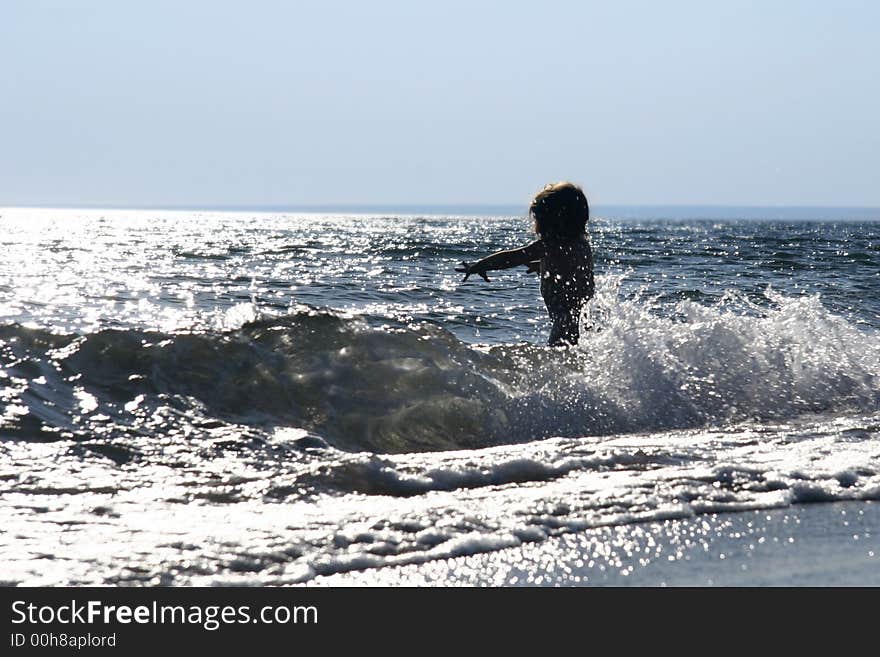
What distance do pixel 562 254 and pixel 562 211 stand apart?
39 cm

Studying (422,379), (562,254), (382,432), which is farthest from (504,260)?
(382,432)

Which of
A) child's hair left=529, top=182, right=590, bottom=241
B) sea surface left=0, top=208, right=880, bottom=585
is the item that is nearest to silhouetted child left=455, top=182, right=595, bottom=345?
child's hair left=529, top=182, right=590, bottom=241

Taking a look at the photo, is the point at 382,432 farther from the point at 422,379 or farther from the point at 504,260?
the point at 504,260

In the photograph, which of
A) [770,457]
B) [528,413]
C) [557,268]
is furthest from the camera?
[557,268]

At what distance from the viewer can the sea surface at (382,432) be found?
3.78m

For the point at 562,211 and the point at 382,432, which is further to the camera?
the point at 562,211

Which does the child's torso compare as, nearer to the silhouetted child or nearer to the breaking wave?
the silhouetted child

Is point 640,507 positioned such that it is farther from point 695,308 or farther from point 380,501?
point 695,308

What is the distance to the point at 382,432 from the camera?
6402 mm
